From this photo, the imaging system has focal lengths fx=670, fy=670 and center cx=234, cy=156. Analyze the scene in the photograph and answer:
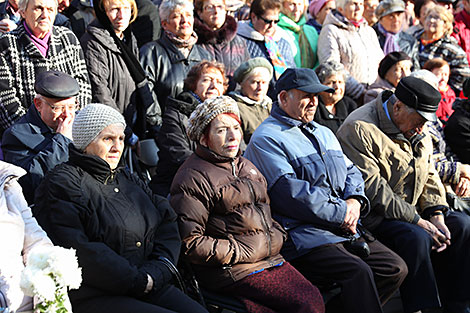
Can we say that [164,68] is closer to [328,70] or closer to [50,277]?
[328,70]

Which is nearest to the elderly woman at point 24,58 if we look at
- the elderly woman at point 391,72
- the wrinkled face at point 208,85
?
the wrinkled face at point 208,85

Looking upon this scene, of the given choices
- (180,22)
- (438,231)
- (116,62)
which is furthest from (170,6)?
(438,231)

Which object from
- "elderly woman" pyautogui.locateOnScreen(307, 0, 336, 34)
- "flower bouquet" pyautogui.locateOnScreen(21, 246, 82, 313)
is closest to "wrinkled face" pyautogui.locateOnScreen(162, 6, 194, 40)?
"elderly woman" pyautogui.locateOnScreen(307, 0, 336, 34)

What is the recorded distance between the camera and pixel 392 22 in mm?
8758

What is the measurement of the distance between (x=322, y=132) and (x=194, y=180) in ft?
4.40

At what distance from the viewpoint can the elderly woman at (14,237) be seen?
3.25 m

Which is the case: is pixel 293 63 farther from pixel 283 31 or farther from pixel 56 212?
pixel 56 212

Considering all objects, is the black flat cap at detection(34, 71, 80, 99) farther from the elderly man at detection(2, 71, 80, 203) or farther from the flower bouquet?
the flower bouquet

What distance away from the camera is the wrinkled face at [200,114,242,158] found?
4.44m

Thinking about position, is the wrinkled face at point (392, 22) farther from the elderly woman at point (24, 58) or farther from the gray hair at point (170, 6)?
the elderly woman at point (24, 58)

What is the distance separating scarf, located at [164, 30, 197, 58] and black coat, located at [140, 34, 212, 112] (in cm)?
4

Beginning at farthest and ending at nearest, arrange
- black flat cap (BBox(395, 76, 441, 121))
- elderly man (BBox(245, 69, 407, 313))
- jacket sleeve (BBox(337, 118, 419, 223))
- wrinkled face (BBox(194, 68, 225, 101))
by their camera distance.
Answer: wrinkled face (BBox(194, 68, 225, 101)) → black flat cap (BBox(395, 76, 441, 121)) → jacket sleeve (BBox(337, 118, 419, 223)) → elderly man (BBox(245, 69, 407, 313))

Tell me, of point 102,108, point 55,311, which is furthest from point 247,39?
point 55,311

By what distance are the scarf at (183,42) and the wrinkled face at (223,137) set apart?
2128mm
